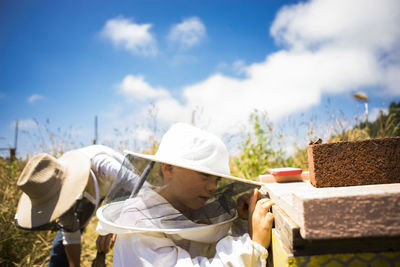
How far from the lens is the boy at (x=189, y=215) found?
119cm

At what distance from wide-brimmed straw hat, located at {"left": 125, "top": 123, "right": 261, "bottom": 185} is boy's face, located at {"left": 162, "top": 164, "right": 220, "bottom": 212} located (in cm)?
11

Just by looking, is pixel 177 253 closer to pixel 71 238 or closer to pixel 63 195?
pixel 63 195

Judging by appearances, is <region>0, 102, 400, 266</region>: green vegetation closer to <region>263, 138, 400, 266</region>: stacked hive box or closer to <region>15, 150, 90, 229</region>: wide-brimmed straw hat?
<region>15, 150, 90, 229</region>: wide-brimmed straw hat

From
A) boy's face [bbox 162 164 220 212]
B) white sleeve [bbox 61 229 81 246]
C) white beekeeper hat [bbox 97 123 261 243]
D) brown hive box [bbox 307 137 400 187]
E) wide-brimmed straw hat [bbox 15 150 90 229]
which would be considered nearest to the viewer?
brown hive box [bbox 307 137 400 187]

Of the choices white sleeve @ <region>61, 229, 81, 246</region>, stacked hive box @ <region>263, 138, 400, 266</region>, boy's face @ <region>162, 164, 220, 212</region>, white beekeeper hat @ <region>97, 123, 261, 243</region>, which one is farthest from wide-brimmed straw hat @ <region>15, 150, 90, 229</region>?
stacked hive box @ <region>263, 138, 400, 266</region>

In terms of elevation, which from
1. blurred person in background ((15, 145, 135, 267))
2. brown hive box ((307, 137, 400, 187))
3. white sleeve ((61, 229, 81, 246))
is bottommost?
white sleeve ((61, 229, 81, 246))

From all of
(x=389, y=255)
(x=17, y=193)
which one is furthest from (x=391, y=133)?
(x=17, y=193)

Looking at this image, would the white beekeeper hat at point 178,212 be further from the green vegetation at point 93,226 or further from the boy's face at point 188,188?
the green vegetation at point 93,226

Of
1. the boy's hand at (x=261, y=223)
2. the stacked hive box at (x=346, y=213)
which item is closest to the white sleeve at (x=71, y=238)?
the boy's hand at (x=261, y=223)

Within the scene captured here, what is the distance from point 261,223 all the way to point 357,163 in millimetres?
533

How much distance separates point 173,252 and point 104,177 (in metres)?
2.20

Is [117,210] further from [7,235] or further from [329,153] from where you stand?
[7,235]

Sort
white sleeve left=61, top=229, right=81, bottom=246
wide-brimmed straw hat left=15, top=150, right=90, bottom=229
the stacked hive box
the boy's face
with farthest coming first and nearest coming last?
1. white sleeve left=61, top=229, right=81, bottom=246
2. wide-brimmed straw hat left=15, top=150, right=90, bottom=229
3. the boy's face
4. the stacked hive box

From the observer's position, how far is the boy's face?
4.98 feet
